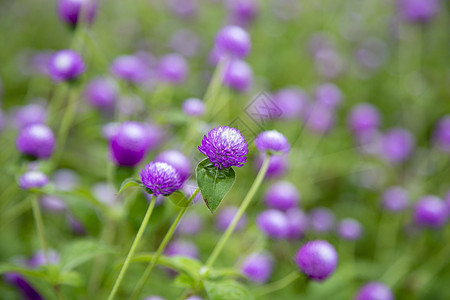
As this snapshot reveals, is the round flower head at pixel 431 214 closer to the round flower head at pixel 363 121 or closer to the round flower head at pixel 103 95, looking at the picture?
the round flower head at pixel 363 121

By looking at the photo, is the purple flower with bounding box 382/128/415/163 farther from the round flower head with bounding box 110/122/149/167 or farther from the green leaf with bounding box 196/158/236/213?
the green leaf with bounding box 196/158/236/213

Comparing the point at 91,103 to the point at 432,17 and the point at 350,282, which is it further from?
the point at 432,17

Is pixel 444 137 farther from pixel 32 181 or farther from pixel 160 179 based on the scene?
pixel 32 181

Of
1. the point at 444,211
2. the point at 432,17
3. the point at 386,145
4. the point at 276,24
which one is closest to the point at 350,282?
the point at 444,211

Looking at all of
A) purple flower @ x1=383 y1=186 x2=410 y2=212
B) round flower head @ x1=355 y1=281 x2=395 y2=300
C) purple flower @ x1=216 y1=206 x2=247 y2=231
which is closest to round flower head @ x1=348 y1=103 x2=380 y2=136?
purple flower @ x1=383 y1=186 x2=410 y2=212

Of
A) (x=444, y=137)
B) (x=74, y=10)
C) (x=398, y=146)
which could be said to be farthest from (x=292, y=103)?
(x=74, y=10)

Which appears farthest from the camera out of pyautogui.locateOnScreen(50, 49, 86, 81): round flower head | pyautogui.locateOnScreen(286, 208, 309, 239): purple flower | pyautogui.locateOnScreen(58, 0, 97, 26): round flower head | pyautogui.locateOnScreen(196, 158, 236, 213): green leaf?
pyautogui.locateOnScreen(286, 208, 309, 239): purple flower
